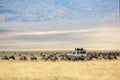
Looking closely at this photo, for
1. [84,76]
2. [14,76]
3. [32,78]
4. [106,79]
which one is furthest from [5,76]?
[106,79]

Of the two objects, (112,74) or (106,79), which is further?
(112,74)

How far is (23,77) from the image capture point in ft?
98.5

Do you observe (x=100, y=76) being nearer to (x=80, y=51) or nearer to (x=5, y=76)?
(x=5, y=76)

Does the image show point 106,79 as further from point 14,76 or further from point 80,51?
point 80,51

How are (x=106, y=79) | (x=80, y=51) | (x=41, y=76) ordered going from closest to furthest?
(x=106, y=79) < (x=41, y=76) < (x=80, y=51)

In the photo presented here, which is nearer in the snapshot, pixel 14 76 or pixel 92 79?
pixel 92 79

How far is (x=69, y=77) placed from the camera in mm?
29891

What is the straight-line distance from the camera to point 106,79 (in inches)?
1133

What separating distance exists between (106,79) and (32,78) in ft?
20.0

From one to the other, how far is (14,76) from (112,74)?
880 centimetres

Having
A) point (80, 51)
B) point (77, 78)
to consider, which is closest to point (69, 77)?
point (77, 78)

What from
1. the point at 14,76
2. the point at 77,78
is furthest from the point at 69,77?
the point at 14,76

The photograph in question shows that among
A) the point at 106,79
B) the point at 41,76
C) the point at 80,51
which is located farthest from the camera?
the point at 80,51

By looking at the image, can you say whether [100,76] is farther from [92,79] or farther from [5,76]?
[5,76]
